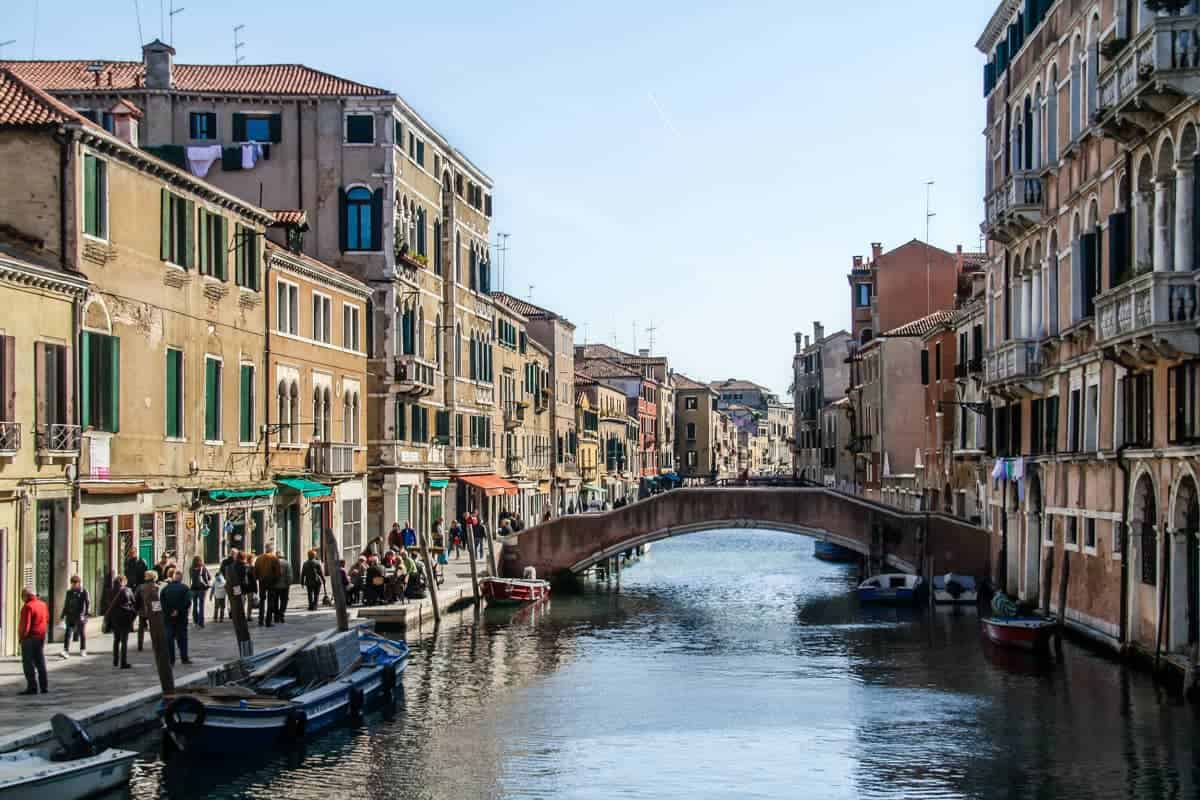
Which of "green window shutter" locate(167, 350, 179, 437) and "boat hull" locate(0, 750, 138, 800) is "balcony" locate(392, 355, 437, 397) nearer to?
"green window shutter" locate(167, 350, 179, 437)

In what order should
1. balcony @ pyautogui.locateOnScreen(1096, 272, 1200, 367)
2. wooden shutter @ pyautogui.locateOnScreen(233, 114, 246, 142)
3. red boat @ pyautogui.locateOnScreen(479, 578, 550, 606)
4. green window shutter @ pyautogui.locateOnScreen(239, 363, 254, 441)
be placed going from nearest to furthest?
balcony @ pyautogui.locateOnScreen(1096, 272, 1200, 367) < green window shutter @ pyautogui.locateOnScreen(239, 363, 254, 441) < red boat @ pyautogui.locateOnScreen(479, 578, 550, 606) < wooden shutter @ pyautogui.locateOnScreen(233, 114, 246, 142)

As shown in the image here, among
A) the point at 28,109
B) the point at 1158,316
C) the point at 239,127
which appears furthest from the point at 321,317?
the point at 1158,316

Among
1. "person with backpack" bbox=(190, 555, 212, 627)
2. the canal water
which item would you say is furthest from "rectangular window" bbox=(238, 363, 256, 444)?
the canal water

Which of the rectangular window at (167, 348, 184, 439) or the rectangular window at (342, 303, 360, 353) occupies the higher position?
the rectangular window at (342, 303, 360, 353)

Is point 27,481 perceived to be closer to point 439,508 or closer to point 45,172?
point 45,172

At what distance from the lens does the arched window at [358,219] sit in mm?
41812

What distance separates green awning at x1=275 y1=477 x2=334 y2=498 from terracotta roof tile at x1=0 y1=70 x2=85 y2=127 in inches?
431

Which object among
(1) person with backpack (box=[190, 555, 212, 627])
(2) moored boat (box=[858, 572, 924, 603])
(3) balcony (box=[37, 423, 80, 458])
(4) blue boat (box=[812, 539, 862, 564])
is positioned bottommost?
(4) blue boat (box=[812, 539, 862, 564])

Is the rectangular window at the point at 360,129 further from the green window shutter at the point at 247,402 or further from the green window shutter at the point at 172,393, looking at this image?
the green window shutter at the point at 172,393

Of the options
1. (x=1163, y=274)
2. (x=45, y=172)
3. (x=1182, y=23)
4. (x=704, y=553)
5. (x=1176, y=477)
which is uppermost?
(x=1182, y=23)

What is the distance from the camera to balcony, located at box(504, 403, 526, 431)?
59.2 metres

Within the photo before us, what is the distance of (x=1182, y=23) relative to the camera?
2214 cm

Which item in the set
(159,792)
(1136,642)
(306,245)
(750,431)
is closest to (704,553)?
(306,245)

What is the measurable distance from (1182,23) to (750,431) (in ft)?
486
